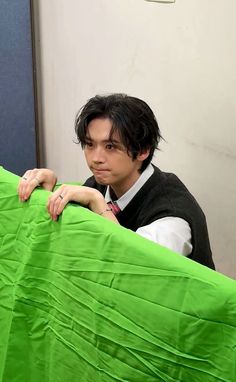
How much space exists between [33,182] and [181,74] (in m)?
0.77

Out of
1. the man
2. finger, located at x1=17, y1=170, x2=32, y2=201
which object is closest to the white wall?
the man

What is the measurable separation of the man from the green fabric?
153 mm

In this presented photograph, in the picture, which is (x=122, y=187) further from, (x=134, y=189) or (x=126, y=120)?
(x=126, y=120)

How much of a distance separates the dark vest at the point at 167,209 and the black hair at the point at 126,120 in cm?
10

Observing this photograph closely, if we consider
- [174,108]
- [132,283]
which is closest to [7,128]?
[174,108]

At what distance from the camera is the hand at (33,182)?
113cm

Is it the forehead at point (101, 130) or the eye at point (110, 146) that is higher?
the forehead at point (101, 130)

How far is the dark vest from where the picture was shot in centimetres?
119

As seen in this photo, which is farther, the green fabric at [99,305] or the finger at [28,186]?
the finger at [28,186]

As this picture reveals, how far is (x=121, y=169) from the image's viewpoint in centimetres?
127

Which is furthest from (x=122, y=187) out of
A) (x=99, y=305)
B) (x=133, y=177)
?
(x=99, y=305)

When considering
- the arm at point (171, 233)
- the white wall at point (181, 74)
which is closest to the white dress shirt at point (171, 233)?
the arm at point (171, 233)

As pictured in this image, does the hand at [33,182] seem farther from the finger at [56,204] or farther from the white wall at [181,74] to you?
the white wall at [181,74]

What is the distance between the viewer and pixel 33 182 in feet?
3.79
